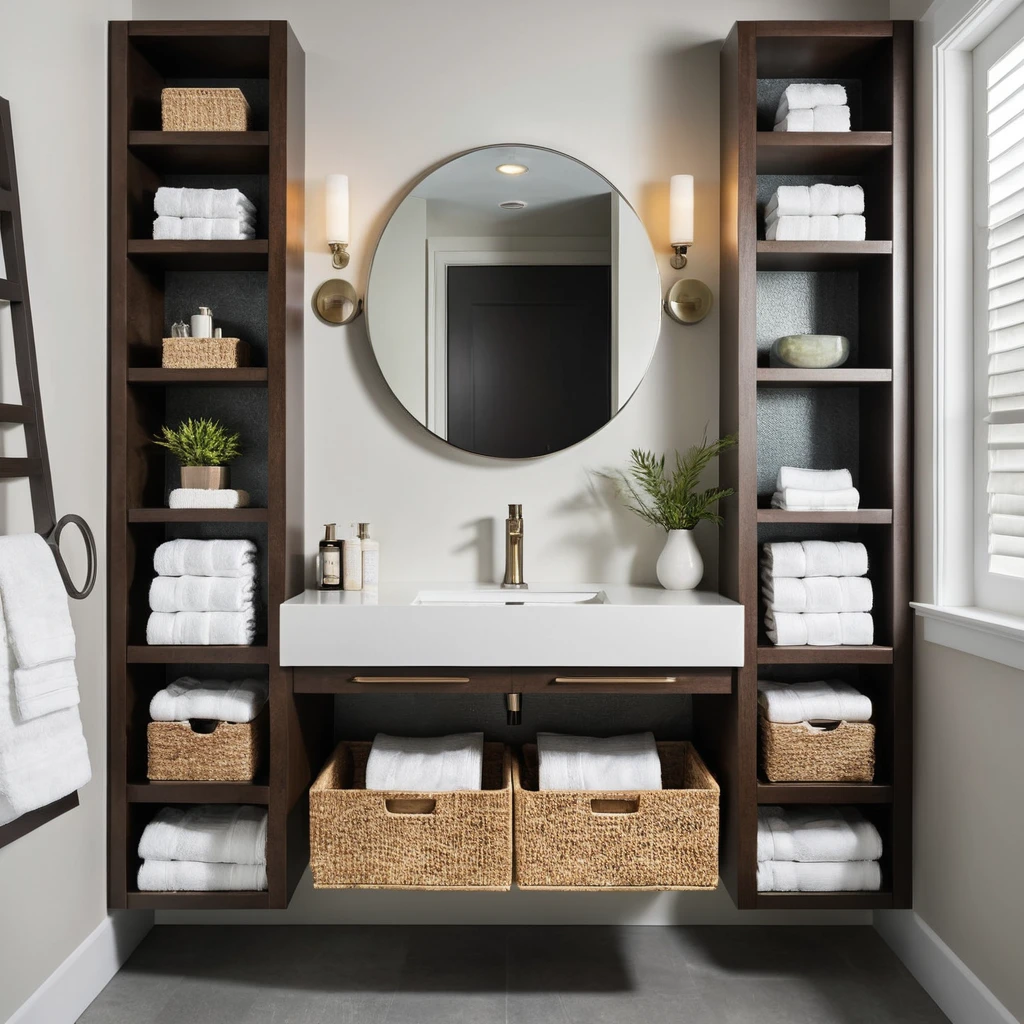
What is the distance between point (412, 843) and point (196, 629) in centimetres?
73

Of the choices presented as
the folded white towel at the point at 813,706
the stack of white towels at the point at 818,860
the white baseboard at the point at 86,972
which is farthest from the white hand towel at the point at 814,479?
the white baseboard at the point at 86,972

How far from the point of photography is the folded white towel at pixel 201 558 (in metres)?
2.16

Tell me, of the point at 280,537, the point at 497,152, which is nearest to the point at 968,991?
the point at 280,537

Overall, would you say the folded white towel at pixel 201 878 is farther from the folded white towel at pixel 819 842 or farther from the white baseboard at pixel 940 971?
the white baseboard at pixel 940 971

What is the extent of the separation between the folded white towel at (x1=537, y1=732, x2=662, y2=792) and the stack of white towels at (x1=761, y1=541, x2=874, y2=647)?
0.44 m

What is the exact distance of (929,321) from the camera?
2105 millimetres

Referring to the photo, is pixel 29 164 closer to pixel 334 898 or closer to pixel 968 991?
pixel 334 898

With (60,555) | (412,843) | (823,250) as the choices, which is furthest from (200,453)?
(823,250)

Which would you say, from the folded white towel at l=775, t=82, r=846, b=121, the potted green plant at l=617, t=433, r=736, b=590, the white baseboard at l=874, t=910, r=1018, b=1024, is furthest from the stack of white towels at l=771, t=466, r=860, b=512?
the white baseboard at l=874, t=910, r=1018, b=1024

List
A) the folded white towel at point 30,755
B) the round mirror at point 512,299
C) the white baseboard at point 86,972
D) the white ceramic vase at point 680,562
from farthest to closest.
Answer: the round mirror at point 512,299 → the white ceramic vase at point 680,562 → the white baseboard at point 86,972 → the folded white towel at point 30,755

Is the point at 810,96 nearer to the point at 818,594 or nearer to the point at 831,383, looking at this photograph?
the point at 831,383

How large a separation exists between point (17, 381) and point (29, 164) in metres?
0.45

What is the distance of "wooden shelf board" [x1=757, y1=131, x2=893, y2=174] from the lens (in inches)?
85.6

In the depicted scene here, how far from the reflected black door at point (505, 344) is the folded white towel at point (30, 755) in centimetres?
120
